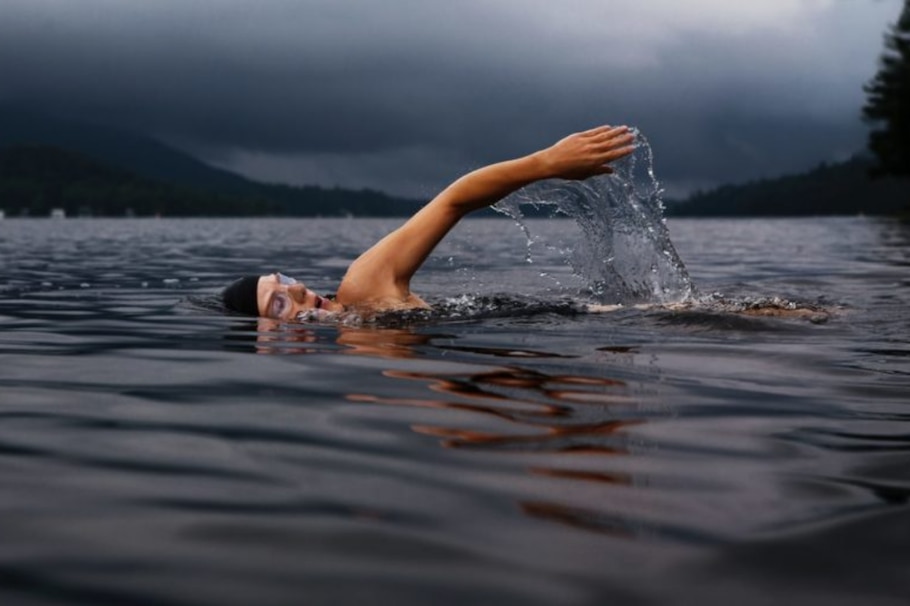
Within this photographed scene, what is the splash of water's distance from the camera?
8812 mm

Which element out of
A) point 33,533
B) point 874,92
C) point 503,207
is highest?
point 874,92

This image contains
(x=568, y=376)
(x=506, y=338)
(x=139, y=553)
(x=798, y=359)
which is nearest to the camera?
(x=139, y=553)

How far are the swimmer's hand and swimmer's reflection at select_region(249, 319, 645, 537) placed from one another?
1.52 metres

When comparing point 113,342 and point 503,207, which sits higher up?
point 503,207

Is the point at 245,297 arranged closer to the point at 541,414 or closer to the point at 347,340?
the point at 347,340

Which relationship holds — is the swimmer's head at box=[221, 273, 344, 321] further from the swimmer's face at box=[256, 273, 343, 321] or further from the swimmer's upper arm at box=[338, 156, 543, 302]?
the swimmer's upper arm at box=[338, 156, 543, 302]

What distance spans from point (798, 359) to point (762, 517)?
10.5 ft

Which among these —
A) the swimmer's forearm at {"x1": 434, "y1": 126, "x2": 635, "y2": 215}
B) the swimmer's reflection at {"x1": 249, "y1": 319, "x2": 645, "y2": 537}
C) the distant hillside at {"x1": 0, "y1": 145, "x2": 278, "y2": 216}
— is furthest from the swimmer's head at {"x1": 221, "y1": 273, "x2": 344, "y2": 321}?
the distant hillside at {"x1": 0, "y1": 145, "x2": 278, "y2": 216}

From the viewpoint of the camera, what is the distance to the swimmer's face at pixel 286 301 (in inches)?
321

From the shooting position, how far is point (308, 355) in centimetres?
590

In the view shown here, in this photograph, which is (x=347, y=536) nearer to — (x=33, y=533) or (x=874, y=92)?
(x=33, y=533)

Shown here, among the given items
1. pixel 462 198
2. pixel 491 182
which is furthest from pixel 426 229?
pixel 491 182

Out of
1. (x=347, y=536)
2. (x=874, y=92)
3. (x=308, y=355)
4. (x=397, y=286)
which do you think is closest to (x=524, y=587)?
(x=347, y=536)

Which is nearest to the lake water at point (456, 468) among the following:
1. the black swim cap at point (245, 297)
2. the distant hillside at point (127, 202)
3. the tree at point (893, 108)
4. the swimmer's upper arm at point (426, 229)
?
the swimmer's upper arm at point (426, 229)
